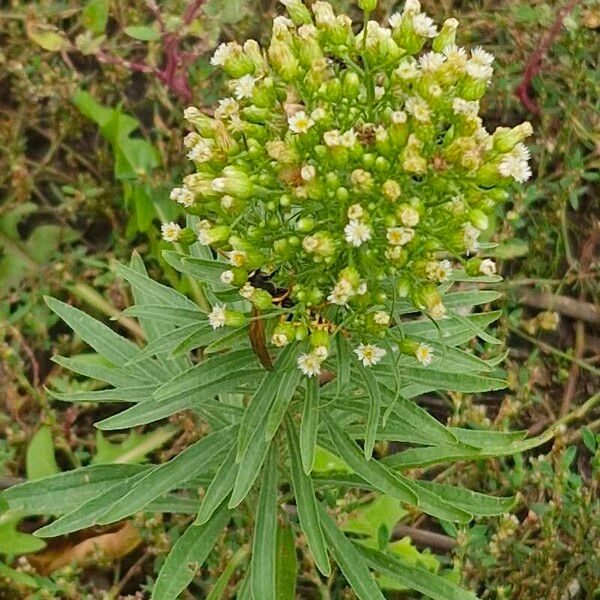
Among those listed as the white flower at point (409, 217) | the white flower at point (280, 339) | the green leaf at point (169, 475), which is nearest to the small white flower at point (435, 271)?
the white flower at point (409, 217)

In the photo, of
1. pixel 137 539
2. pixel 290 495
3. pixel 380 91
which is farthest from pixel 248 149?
pixel 137 539

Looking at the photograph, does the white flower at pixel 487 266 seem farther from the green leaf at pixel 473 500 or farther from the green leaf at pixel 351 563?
the green leaf at pixel 351 563

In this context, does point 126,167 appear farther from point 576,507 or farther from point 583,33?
point 576,507

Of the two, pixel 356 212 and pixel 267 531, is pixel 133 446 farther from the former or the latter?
pixel 356 212

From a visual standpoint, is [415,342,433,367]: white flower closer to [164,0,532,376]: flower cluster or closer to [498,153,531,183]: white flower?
[164,0,532,376]: flower cluster

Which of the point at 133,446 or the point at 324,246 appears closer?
the point at 324,246

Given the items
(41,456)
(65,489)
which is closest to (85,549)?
(41,456)
